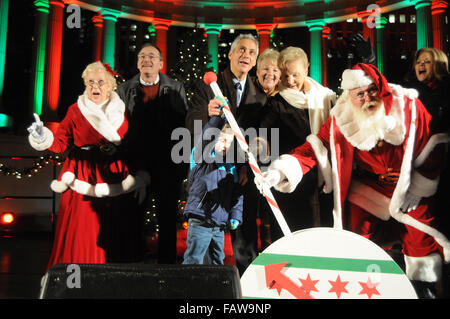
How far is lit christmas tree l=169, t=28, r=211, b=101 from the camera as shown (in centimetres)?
1122

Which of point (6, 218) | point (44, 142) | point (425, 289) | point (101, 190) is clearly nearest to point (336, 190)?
point (425, 289)

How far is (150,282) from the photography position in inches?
82.7

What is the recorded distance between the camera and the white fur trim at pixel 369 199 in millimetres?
4140

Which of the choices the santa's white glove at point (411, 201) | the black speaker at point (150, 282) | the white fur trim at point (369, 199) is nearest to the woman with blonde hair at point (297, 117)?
the white fur trim at point (369, 199)

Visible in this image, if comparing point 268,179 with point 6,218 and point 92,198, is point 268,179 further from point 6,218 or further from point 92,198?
point 6,218

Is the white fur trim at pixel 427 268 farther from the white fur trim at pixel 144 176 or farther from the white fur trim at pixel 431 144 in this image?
the white fur trim at pixel 144 176

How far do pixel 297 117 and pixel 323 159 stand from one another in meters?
0.64

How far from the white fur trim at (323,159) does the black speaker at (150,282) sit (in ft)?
7.88

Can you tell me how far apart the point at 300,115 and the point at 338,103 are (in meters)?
0.47

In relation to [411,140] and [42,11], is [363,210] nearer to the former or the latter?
[411,140]

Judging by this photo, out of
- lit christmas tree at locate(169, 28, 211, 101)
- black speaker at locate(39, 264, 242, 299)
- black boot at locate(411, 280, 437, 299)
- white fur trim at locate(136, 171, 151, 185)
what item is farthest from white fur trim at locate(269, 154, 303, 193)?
lit christmas tree at locate(169, 28, 211, 101)

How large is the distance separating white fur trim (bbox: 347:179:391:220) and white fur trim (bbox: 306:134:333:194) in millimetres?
257

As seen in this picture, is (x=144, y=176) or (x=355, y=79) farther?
(x=144, y=176)

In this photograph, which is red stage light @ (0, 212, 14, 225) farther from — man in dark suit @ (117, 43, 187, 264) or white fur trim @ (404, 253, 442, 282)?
white fur trim @ (404, 253, 442, 282)
